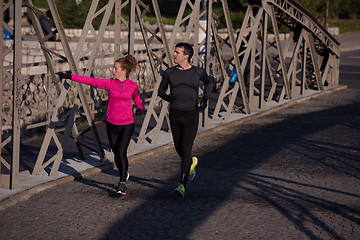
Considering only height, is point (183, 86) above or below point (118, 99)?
above

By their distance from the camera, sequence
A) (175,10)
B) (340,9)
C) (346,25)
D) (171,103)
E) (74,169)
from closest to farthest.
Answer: (171,103), (74,169), (346,25), (340,9), (175,10)

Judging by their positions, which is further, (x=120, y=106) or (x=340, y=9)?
(x=340, y=9)

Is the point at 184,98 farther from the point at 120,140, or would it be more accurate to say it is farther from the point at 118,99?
the point at 120,140

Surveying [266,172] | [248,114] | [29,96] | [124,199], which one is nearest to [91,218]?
[124,199]

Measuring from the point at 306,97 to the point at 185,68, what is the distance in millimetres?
12686

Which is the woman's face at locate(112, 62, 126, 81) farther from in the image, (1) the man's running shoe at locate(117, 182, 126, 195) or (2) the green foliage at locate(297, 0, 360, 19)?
(2) the green foliage at locate(297, 0, 360, 19)

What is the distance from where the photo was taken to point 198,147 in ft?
39.9

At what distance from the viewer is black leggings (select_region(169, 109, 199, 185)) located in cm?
854

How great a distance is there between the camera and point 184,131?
8578 millimetres

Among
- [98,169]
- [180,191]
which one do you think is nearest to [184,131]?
[180,191]

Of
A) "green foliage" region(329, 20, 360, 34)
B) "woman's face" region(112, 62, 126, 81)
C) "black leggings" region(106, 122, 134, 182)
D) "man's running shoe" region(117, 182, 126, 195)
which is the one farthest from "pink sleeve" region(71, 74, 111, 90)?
"green foliage" region(329, 20, 360, 34)

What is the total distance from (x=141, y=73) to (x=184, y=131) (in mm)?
10583

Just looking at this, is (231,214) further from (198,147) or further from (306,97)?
(306,97)

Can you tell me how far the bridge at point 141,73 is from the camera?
9.12 meters
